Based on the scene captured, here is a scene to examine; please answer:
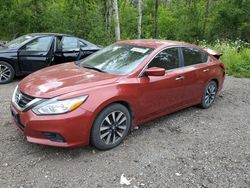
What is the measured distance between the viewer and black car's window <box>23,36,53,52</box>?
8.01 metres

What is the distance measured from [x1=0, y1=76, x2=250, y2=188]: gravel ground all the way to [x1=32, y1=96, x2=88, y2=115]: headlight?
2.27 ft

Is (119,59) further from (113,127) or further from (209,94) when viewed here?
(209,94)

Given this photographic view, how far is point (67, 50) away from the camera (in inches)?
336

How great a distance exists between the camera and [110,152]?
4.27 meters

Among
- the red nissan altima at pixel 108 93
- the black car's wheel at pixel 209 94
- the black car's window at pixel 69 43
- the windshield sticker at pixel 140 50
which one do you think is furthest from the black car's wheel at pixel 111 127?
the black car's window at pixel 69 43

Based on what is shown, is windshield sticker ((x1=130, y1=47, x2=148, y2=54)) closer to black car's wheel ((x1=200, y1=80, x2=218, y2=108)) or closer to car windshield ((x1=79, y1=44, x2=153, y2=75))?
car windshield ((x1=79, y1=44, x2=153, y2=75))

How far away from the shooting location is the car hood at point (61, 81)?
3950 millimetres

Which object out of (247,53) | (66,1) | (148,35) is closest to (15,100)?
(247,53)

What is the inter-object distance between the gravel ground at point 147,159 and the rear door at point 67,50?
3.25 meters

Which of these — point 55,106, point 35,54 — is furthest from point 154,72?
point 35,54

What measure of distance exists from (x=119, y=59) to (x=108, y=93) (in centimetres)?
103

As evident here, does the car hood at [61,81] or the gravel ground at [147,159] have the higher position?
the car hood at [61,81]

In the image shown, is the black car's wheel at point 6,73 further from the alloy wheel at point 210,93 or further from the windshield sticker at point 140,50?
the alloy wheel at point 210,93

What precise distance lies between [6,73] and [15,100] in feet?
12.5
